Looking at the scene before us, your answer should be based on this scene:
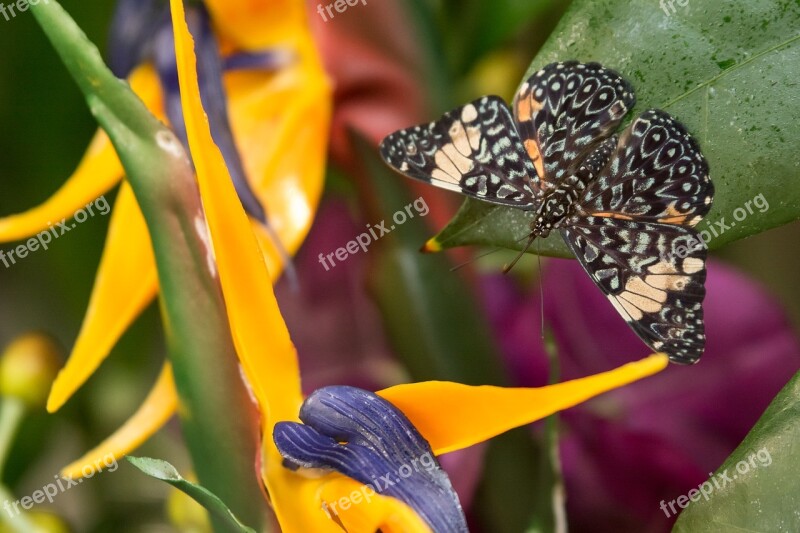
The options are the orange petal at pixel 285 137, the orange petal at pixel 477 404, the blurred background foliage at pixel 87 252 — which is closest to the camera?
the orange petal at pixel 477 404

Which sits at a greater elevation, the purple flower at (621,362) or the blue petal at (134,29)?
the blue petal at (134,29)

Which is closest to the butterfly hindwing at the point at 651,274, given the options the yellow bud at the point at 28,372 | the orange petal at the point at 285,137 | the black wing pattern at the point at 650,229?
the black wing pattern at the point at 650,229

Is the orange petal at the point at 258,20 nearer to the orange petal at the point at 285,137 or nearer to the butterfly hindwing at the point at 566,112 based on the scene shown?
the orange petal at the point at 285,137

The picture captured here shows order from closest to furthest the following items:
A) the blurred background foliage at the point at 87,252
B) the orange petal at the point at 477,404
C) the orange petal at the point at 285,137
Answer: the orange petal at the point at 477,404
the orange petal at the point at 285,137
the blurred background foliage at the point at 87,252

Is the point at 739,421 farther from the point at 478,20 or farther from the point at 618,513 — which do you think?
the point at 478,20
